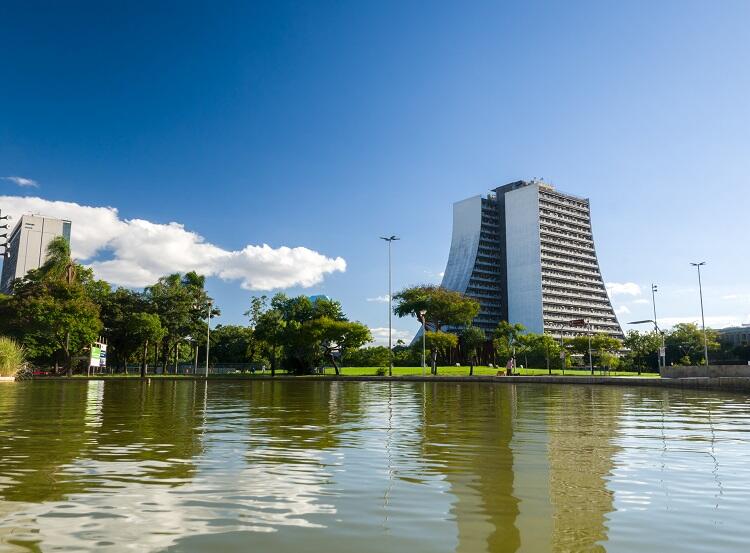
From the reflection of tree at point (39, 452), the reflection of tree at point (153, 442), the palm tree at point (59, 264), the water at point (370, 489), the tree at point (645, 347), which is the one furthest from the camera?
the tree at point (645, 347)

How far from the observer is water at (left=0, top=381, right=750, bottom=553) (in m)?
4.04

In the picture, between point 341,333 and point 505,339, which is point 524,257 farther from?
point 341,333

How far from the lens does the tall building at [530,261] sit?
143750 millimetres

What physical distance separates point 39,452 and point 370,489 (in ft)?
15.9

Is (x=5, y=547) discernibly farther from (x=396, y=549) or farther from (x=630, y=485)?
(x=630, y=485)

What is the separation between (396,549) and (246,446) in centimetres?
523

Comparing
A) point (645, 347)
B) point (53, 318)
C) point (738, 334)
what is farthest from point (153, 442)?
point (738, 334)

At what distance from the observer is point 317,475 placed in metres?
6.35

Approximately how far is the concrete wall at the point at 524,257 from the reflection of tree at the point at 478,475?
134 metres

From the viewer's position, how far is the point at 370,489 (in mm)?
5648

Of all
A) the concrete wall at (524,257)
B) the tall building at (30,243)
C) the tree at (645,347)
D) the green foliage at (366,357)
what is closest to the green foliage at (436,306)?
the green foliage at (366,357)

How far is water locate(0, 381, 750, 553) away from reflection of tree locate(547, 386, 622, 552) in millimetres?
23

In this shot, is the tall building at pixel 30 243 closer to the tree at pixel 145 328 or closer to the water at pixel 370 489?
the tree at pixel 145 328

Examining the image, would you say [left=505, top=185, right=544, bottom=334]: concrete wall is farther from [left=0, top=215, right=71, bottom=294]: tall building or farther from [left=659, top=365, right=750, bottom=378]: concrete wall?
[left=0, top=215, right=71, bottom=294]: tall building
